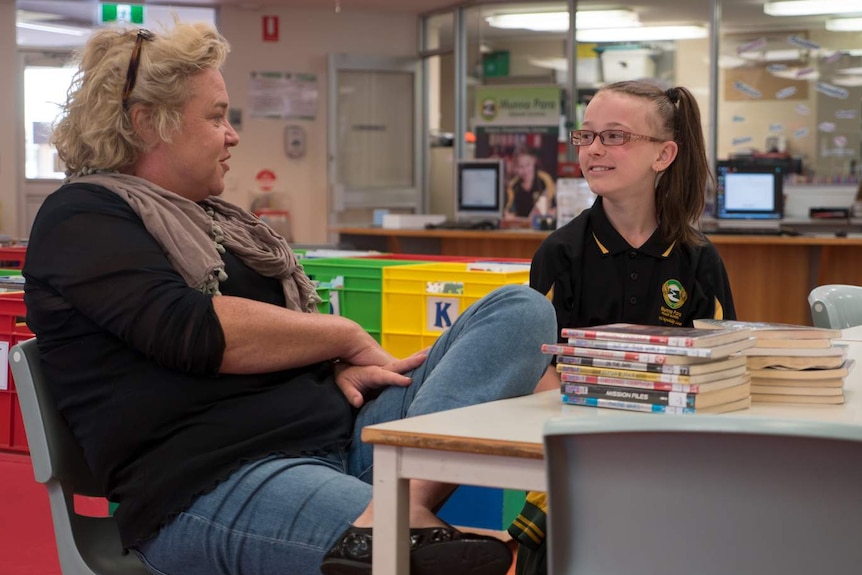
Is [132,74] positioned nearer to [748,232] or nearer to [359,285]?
[359,285]

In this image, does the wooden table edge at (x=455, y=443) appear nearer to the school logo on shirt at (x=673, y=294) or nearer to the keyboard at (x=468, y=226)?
the school logo on shirt at (x=673, y=294)

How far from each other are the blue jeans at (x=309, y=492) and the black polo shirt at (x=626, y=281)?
0.66 m

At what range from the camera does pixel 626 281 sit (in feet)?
7.54

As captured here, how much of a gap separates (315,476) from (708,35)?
826 cm

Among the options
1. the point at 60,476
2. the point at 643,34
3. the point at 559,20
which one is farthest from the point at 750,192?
the point at 60,476

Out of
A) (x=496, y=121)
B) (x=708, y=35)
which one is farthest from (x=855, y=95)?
(x=496, y=121)

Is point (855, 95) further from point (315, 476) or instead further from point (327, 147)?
point (315, 476)

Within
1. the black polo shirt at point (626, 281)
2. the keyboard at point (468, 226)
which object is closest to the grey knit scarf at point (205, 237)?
the black polo shirt at point (626, 281)

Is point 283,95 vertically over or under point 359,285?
over

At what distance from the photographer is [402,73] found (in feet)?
34.6

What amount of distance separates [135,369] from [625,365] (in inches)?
28.6

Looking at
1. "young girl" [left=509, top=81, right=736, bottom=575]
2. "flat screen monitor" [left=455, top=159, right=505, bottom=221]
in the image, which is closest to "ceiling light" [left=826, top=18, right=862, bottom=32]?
"flat screen monitor" [left=455, top=159, right=505, bottom=221]

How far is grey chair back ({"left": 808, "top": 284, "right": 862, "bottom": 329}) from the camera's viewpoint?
277 centimetres

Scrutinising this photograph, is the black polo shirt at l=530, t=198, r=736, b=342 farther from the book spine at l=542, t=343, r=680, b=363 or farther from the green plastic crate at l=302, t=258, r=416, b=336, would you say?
the green plastic crate at l=302, t=258, r=416, b=336
